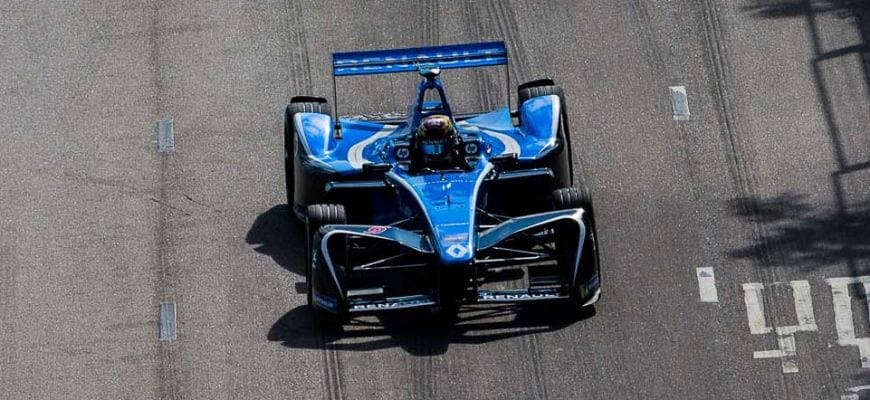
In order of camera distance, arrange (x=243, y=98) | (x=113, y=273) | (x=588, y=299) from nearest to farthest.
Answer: (x=588, y=299)
(x=113, y=273)
(x=243, y=98)

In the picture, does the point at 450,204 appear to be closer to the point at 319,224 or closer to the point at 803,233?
the point at 319,224

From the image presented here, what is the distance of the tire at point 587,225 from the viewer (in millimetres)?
20266

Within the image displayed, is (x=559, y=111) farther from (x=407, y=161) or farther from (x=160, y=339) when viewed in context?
(x=160, y=339)

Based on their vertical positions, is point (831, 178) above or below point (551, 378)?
above

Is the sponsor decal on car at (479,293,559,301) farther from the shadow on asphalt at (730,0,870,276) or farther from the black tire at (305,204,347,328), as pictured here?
the shadow on asphalt at (730,0,870,276)

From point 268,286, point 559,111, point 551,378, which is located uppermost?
point 559,111

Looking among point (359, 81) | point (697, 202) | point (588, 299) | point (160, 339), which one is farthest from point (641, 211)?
point (160, 339)

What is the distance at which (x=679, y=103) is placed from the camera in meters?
24.5

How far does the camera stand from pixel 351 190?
2136 cm

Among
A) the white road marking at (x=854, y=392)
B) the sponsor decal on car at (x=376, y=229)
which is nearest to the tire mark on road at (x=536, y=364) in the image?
the sponsor decal on car at (x=376, y=229)

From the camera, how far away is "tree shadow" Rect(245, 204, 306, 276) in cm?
2202

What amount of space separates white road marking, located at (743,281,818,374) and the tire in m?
1.94

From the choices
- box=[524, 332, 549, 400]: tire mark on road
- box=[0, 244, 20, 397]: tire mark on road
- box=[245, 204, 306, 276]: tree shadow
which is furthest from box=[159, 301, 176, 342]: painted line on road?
box=[524, 332, 549, 400]: tire mark on road

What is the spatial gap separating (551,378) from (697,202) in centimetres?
361
